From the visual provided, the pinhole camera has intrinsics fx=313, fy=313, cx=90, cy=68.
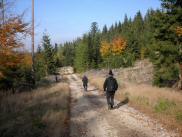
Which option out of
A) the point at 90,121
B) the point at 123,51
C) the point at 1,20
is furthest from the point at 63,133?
the point at 123,51

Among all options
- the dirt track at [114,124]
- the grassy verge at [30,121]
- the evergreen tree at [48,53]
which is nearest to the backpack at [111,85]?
the dirt track at [114,124]

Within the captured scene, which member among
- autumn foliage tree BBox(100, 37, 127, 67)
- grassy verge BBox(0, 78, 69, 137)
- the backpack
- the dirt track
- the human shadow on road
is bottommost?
the dirt track

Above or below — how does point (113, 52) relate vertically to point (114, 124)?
above

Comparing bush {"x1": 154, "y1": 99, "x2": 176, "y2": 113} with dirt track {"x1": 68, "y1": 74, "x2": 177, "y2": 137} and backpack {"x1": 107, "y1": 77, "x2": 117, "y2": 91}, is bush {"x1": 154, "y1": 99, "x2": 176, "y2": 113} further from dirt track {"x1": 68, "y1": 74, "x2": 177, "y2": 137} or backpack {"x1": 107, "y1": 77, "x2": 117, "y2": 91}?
backpack {"x1": 107, "y1": 77, "x2": 117, "y2": 91}

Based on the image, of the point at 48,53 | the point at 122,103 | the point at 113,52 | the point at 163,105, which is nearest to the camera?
the point at 163,105

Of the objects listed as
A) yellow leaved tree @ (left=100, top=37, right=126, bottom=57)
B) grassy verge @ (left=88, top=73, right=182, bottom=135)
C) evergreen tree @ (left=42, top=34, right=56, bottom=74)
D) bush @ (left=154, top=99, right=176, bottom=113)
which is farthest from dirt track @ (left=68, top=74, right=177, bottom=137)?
yellow leaved tree @ (left=100, top=37, right=126, bottom=57)

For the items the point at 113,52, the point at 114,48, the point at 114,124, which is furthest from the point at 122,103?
the point at 113,52

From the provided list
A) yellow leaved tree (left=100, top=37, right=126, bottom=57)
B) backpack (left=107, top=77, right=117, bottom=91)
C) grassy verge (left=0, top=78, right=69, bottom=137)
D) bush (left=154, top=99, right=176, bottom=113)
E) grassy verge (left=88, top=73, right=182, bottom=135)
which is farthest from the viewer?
yellow leaved tree (left=100, top=37, right=126, bottom=57)

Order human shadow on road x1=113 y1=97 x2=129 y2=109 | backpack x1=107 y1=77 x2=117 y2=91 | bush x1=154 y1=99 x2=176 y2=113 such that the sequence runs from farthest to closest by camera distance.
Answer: human shadow on road x1=113 y1=97 x2=129 y2=109, backpack x1=107 y1=77 x2=117 y2=91, bush x1=154 y1=99 x2=176 y2=113

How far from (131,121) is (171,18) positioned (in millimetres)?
18821

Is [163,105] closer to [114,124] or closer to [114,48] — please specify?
[114,124]

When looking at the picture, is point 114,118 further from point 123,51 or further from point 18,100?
point 123,51

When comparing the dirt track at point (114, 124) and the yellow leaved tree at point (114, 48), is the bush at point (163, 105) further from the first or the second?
the yellow leaved tree at point (114, 48)

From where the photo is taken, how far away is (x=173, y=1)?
29609 millimetres
